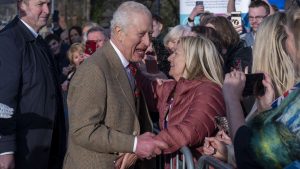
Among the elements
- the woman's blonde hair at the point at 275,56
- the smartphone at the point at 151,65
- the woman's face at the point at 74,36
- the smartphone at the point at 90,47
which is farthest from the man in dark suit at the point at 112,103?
the woman's face at the point at 74,36

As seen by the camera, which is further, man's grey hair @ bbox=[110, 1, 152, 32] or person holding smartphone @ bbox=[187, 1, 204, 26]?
person holding smartphone @ bbox=[187, 1, 204, 26]

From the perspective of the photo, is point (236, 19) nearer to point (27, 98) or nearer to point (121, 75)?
point (27, 98)

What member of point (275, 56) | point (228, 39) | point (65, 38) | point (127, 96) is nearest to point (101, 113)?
point (127, 96)

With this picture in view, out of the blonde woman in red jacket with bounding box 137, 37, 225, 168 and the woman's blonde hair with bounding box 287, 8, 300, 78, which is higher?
the woman's blonde hair with bounding box 287, 8, 300, 78

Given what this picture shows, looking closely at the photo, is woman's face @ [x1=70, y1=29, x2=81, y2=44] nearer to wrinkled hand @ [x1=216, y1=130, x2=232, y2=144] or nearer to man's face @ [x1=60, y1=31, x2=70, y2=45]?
man's face @ [x1=60, y1=31, x2=70, y2=45]

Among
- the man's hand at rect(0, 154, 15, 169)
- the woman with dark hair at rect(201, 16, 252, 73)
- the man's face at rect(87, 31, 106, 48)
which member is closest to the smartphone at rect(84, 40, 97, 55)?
the man's face at rect(87, 31, 106, 48)

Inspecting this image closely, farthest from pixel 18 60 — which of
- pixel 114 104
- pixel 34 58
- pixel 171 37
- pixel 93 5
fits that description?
pixel 93 5

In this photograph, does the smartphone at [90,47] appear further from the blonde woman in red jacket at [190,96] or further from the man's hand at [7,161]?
the man's hand at [7,161]

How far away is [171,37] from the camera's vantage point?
19.0 feet

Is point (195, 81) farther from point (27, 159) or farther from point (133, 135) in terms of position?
point (27, 159)

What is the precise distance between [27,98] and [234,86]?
6.04 ft

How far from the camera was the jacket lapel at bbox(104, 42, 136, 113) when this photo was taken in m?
4.05

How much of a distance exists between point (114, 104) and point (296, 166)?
1900 millimetres

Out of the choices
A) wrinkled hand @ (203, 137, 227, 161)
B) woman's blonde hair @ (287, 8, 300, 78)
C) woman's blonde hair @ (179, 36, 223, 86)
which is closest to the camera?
woman's blonde hair @ (287, 8, 300, 78)
